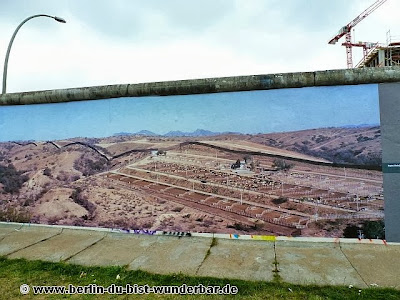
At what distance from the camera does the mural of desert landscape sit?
4.42m

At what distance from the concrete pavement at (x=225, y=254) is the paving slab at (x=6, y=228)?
7 cm

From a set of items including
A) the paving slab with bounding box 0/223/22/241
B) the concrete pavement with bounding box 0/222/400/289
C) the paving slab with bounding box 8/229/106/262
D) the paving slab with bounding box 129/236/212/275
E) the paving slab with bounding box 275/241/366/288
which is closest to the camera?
the paving slab with bounding box 275/241/366/288

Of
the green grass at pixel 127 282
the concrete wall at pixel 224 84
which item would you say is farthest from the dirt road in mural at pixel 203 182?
the green grass at pixel 127 282

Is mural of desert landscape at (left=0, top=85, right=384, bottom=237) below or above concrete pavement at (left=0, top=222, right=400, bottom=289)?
above

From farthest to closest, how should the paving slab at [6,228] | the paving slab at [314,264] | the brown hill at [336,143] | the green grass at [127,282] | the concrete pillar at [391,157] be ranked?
the paving slab at [6,228] < the brown hill at [336,143] < the concrete pillar at [391,157] < the paving slab at [314,264] < the green grass at [127,282]

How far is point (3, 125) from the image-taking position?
5.98 meters

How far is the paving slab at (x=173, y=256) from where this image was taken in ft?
11.6

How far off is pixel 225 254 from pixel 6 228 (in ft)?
14.8

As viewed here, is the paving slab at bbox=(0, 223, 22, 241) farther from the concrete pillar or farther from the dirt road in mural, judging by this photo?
the concrete pillar

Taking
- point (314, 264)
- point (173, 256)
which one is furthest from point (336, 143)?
point (173, 256)

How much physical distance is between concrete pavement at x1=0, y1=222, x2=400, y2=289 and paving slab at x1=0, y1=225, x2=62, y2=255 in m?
0.02

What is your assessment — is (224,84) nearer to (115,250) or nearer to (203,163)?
(203,163)

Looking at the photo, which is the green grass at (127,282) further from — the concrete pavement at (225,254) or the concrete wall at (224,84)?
the concrete wall at (224,84)

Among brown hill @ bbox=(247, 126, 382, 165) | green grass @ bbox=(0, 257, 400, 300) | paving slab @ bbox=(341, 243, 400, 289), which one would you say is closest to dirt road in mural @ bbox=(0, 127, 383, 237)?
brown hill @ bbox=(247, 126, 382, 165)
